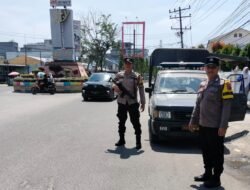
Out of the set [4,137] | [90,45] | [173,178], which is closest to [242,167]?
[173,178]

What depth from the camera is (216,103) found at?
6043 mm

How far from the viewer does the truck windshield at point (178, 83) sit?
32.5ft

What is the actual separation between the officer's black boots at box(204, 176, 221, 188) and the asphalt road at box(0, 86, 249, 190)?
116 mm

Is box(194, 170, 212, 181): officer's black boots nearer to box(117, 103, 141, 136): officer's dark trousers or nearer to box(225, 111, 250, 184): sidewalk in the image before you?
box(225, 111, 250, 184): sidewalk

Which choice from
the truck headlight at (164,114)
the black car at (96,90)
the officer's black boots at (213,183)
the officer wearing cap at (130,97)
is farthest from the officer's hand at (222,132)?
the black car at (96,90)

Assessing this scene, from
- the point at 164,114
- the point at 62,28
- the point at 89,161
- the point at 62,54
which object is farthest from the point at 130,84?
the point at 62,28

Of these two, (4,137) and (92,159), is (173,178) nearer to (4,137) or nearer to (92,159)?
(92,159)

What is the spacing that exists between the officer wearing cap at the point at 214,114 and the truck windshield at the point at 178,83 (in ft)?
12.0

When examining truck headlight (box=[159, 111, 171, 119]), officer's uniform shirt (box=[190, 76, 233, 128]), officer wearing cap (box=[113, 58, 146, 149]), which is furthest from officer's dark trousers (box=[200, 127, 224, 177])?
officer wearing cap (box=[113, 58, 146, 149])

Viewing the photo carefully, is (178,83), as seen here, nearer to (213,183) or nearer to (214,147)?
(214,147)

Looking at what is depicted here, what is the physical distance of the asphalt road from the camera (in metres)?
6.07

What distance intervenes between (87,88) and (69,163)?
14.9 meters

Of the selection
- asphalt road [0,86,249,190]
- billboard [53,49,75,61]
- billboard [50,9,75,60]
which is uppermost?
billboard [50,9,75,60]

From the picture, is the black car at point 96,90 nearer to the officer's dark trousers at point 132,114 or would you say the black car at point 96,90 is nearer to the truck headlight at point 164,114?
the officer's dark trousers at point 132,114
